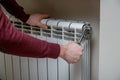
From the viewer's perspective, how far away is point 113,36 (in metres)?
0.89

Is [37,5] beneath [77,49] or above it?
above

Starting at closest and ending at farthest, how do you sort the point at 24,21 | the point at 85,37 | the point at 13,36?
the point at 13,36, the point at 85,37, the point at 24,21

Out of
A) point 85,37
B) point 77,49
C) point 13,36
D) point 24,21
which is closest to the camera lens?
point 13,36

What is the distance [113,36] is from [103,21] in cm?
7

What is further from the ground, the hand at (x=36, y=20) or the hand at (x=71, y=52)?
the hand at (x=36, y=20)

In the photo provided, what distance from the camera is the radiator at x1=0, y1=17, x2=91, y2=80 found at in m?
1.08

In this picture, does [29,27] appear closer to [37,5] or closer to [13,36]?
[37,5]

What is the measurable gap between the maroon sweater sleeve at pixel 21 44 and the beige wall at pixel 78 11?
327 mm

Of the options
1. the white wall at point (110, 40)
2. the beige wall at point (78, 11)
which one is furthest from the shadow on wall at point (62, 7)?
the white wall at point (110, 40)

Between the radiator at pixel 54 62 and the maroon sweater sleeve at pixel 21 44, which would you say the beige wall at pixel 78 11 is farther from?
the maroon sweater sleeve at pixel 21 44

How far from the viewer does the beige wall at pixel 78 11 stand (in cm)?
115

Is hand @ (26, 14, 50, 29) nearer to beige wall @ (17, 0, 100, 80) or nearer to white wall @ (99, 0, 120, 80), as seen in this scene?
beige wall @ (17, 0, 100, 80)

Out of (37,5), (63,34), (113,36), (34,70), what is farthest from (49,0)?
(113,36)

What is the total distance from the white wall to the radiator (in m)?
0.14
